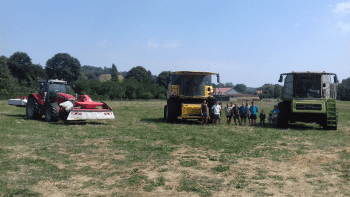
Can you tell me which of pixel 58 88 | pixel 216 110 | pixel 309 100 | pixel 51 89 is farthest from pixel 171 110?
pixel 309 100

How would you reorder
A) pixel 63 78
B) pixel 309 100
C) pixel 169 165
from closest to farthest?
pixel 169 165 → pixel 309 100 → pixel 63 78

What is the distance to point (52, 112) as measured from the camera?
15609 millimetres

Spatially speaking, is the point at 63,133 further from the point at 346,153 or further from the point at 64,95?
the point at 346,153

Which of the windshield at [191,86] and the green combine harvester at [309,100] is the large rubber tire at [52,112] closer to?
the windshield at [191,86]

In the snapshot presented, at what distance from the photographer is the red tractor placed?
47.1ft

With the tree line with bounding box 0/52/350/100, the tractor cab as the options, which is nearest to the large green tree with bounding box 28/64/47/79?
the tree line with bounding box 0/52/350/100

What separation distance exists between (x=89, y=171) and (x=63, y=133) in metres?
5.87

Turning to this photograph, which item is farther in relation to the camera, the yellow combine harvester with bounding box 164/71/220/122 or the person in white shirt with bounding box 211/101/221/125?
the yellow combine harvester with bounding box 164/71/220/122

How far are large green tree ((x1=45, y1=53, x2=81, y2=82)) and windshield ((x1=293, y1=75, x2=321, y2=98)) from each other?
85754mm

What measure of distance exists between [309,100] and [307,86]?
107 centimetres

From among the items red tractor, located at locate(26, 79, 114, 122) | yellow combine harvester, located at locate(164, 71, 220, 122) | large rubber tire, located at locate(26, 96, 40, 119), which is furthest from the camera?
large rubber tire, located at locate(26, 96, 40, 119)

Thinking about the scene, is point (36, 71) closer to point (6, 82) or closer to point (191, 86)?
point (6, 82)

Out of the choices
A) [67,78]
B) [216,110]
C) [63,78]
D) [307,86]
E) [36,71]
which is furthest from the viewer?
[67,78]

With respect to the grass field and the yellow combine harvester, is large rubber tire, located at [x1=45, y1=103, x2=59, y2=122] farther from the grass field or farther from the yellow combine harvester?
the yellow combine harvester
